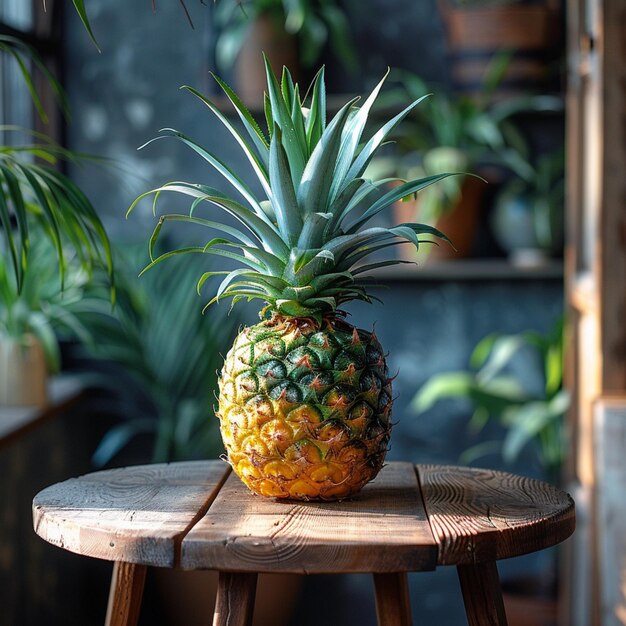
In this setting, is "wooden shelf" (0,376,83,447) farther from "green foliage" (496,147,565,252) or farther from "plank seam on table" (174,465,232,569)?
"green foliage" (496,147,565,252)

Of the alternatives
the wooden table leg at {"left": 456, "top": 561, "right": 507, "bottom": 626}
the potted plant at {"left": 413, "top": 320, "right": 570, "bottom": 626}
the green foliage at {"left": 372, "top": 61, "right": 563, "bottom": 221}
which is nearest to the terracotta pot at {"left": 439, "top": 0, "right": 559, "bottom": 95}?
the green foliage at {"left": 372, "top": 61, "right": 563, "bottom": 221}

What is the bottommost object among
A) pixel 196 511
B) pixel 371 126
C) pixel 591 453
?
pixel 591 453

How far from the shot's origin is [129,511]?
135 cm

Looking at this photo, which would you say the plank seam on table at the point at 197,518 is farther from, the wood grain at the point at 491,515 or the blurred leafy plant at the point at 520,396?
the blurred leafy plant at the point at 520,396

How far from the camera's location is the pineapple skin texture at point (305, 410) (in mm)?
1389

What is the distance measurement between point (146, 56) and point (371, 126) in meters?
0.81

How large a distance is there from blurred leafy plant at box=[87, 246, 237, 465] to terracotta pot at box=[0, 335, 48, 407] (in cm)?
37

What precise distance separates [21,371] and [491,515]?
1.73 meters

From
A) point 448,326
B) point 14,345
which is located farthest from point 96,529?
point 448,326

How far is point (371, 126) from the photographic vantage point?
3.38m

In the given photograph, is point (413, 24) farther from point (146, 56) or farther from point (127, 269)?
point (127, 269)

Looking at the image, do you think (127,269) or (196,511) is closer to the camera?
(196,511)

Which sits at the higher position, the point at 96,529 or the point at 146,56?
the point at 146,56

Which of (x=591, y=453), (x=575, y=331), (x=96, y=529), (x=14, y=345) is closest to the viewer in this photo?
(x=96, y=529)
